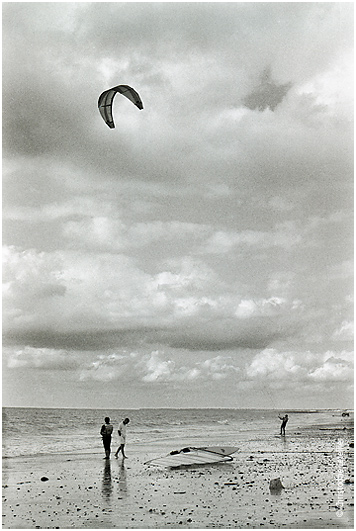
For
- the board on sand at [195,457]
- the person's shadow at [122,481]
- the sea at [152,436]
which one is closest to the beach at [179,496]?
the person's shadow at [122,481]

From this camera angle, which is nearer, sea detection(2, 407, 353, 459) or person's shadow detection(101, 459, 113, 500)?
person's shadow detection(101, 459, 113, 500)

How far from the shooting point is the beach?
859cm

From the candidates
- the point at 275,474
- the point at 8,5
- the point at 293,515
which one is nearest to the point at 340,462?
→ the point at 275,474

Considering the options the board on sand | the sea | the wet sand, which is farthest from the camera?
the sea

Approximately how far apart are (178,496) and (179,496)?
19mm

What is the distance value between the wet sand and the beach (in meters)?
0.02

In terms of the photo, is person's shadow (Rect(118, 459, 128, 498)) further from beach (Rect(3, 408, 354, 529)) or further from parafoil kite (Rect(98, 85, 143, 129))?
parafoil kite (Rect(98, 85, 143, 129))

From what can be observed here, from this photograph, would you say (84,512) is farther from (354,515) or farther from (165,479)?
(354,515)

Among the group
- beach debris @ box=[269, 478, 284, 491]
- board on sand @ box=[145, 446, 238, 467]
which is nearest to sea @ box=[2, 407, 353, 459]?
board on sand @ box=[145, 446, 238, 467]

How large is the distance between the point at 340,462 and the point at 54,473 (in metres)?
7.15

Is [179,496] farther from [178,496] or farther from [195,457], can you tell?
[195,457]

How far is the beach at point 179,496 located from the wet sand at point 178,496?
0.05 feet

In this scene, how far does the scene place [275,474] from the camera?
40.9 ft

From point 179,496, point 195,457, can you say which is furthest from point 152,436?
point 179,496
